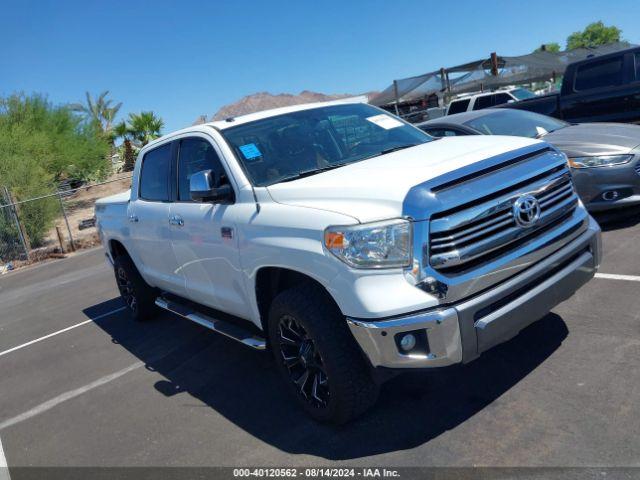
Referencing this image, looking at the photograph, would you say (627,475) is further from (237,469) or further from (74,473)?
(74,473)

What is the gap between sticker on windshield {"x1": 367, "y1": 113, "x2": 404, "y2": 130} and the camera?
4.67 metres

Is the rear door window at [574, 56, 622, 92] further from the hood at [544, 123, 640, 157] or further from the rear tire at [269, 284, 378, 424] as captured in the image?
the rear tire at [269, 284, 378, 424]

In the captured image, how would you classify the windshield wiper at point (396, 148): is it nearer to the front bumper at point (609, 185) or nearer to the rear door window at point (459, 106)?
the front bumper at point (609, 185)

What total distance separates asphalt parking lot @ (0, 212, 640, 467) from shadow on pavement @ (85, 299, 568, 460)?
1 cm

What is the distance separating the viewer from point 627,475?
103 inches

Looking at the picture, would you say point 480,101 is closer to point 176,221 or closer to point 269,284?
point 176,221

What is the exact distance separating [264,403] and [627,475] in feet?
7.60

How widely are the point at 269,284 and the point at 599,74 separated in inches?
329

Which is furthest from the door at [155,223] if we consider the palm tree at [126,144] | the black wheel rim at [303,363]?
the palm tree at [126,144]

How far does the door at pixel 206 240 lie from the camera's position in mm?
3994

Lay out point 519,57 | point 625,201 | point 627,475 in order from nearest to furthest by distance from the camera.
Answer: point 627,475, point 625,201, point 519,57

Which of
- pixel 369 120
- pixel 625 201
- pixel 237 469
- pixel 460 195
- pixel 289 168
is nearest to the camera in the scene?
pixel 460 195

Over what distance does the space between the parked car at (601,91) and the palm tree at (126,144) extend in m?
31.4

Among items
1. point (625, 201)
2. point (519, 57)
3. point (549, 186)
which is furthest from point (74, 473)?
point (519, 57)
